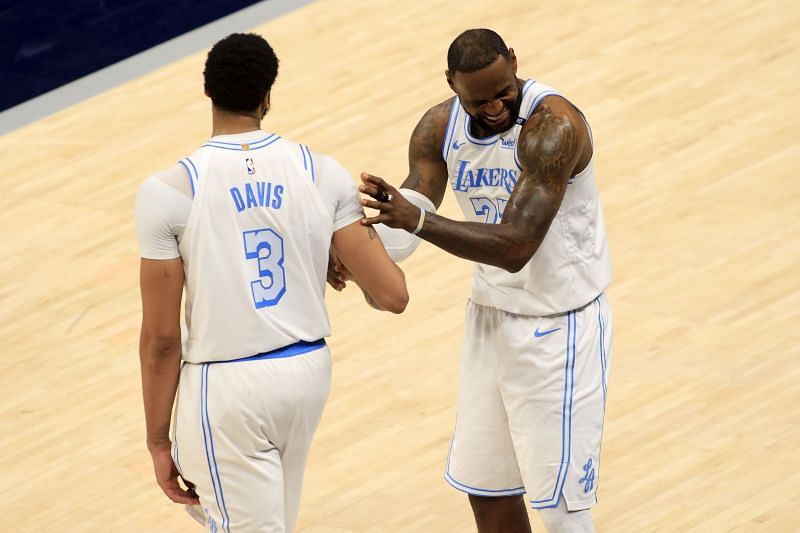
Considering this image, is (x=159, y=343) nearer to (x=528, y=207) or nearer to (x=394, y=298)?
(x=394, y=298)

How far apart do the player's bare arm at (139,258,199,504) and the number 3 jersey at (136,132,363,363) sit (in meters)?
0.03

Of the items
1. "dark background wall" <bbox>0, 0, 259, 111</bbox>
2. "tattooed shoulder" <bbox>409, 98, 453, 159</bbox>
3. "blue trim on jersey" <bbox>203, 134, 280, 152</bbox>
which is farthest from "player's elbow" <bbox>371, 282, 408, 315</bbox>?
"dark background wall" <bbox>0, 0, 259, 111</bbox>

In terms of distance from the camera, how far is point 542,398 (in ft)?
12.0

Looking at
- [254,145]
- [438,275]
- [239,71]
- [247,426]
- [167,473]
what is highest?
[239,71]

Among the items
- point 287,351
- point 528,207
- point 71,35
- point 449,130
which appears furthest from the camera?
point 71,35

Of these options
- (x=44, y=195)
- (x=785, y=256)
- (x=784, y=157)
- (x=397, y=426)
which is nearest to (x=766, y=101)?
(x=784, y=157)

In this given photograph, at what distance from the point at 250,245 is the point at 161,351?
0.30 m

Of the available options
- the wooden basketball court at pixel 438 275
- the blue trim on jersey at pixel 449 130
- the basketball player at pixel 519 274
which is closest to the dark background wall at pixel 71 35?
the wooden basketball court at pixel 438 275

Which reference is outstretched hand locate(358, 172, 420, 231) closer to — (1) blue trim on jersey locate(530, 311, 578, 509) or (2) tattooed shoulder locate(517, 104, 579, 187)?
(2) tattooed shoulder locate(517, 104, 579, 187)

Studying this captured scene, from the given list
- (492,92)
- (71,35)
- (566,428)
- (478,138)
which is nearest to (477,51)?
(492,92)

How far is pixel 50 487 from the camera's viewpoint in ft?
16.7

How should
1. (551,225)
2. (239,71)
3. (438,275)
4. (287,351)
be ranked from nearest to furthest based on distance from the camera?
(239,71) < (287,351) < (551,225) < (438,275)

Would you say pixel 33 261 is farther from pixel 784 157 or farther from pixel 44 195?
pixel 784 157

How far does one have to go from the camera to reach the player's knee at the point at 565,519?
12.1 feet
